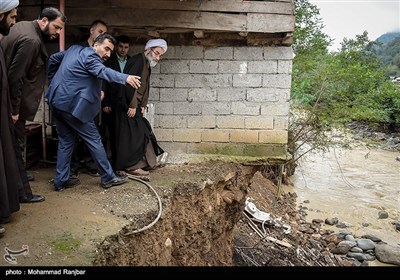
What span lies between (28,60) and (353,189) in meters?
12.0

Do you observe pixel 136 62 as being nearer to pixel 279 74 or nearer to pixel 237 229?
pixel 279 74

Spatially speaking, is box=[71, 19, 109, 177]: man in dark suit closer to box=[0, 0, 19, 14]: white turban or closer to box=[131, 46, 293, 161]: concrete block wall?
box=[131, 46, 293, 161]: concrete block wall

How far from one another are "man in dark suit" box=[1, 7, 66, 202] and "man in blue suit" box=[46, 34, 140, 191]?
221mm

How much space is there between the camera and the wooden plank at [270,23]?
230 inches

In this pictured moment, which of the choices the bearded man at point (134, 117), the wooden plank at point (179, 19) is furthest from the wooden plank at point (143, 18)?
the bearded man at point (134, 117)

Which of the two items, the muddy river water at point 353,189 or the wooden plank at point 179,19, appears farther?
the muddy river water at point 353,189

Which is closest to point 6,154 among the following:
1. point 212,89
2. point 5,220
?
point 5,220

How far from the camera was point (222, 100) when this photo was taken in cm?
614

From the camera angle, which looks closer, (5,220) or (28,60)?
(5,220)

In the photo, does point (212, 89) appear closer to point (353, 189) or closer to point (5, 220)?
point (5, 220)

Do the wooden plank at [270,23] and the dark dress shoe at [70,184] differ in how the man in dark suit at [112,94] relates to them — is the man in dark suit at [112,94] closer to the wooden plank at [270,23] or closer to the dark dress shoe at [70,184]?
the dark dress shoe at [70,184]

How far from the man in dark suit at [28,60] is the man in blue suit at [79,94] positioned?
22 centimetres

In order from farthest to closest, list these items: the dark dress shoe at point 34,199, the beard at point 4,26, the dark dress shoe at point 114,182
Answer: the dark dress shoe at point 114,182 → the dark dress shoe at point 34,199 → the beard at point 4,26

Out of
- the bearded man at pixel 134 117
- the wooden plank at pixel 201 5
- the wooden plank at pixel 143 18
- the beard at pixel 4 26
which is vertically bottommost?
the bearded man at pixel 134 117
